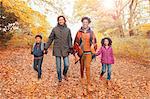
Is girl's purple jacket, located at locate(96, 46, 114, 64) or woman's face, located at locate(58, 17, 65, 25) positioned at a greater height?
woman's face, located at locate(58, 17, 65, 25)

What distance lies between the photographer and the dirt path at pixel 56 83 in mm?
8625

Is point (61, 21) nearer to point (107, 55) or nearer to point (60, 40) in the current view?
point (60, 40)

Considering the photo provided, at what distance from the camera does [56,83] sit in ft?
32.1

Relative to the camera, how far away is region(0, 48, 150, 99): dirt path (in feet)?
28.3

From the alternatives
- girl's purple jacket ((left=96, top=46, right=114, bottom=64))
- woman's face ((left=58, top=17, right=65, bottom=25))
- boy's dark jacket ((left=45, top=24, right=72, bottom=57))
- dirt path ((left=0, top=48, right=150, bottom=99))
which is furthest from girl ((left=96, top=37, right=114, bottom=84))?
woman's face ((left=58, top=17, right=65, bottom=25))

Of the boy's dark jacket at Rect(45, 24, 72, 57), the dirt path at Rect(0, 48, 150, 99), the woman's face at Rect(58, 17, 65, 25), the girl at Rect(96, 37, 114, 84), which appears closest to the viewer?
the dirt path at Rect(0, 48, 150, 99)

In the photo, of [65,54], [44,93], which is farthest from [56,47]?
[44,93]

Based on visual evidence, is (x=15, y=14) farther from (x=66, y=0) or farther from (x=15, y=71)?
(x=66, y=0)

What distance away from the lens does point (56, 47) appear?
9273 mm

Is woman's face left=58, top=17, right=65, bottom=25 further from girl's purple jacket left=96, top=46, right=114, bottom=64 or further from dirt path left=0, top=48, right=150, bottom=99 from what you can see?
dirt path left=0, top=48, right=150, bottom=99

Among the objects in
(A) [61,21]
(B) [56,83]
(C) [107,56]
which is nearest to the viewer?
(A) [61,21]

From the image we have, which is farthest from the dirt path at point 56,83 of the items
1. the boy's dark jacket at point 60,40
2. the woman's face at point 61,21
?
the woman's face at point 61,21

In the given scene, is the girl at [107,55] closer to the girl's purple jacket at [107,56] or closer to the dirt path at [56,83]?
the girl's purple jacket at [107,56]

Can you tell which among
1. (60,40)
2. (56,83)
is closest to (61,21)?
(60,40)
